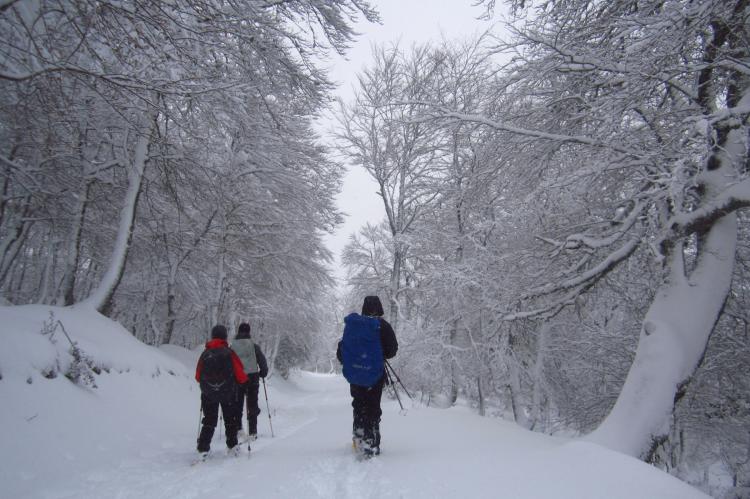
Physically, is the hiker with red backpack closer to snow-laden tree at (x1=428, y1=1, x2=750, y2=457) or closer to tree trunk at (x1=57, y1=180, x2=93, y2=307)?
snow-laden tree at (x1=428, y1=1, x2=750, y2=457)

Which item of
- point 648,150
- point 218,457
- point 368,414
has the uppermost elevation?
point 648,150

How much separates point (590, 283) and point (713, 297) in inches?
52.7

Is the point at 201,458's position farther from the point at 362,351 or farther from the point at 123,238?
the point at 123,238

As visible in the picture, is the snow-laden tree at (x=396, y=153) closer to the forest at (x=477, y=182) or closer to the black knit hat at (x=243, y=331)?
the forest at (x=477, y=182)

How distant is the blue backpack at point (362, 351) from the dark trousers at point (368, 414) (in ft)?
0.38

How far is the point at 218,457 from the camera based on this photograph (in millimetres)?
4871

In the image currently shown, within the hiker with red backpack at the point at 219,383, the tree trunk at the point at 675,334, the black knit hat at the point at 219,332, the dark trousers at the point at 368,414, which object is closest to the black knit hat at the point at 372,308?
the dark trousers at the point at 368,414

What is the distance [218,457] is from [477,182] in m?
5.34

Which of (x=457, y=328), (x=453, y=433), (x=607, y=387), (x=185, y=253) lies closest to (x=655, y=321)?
(x=453, y=433)

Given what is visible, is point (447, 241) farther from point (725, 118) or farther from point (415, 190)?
point (725, 118)

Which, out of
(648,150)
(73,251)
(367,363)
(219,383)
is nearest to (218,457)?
(219,383)

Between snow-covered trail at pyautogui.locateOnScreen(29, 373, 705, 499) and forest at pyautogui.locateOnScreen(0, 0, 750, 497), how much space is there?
149 centimetres

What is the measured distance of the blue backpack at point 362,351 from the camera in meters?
4.38

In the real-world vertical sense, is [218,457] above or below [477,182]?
below
